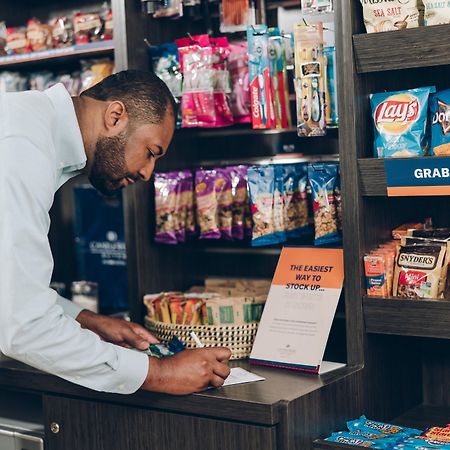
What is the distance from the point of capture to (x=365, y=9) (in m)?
2.31

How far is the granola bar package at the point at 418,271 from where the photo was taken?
228 centimetres

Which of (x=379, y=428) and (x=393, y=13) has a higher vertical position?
(x=393, y=13)

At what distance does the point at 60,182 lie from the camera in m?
2.35

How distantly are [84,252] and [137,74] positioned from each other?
145cm

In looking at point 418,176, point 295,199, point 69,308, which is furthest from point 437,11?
point 69,308

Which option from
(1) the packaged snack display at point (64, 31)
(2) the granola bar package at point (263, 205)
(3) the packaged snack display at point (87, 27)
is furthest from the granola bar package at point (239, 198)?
(1) the packaged snack display at point (64, 31)

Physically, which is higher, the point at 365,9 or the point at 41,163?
the point at 365,9

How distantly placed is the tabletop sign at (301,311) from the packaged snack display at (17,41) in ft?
4.73

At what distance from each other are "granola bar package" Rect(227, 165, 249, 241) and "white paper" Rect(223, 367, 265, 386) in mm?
577

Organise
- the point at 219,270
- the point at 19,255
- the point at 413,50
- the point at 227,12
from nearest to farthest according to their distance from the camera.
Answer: the point at 19,255
the point at 413,50
the point at 227,12
the point at 219,270

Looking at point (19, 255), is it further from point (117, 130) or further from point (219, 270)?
point (219, 270)

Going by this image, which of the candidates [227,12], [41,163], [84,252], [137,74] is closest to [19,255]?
[41,163]

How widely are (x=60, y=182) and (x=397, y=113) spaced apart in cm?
93

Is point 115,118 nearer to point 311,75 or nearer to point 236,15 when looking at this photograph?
point 311,75
